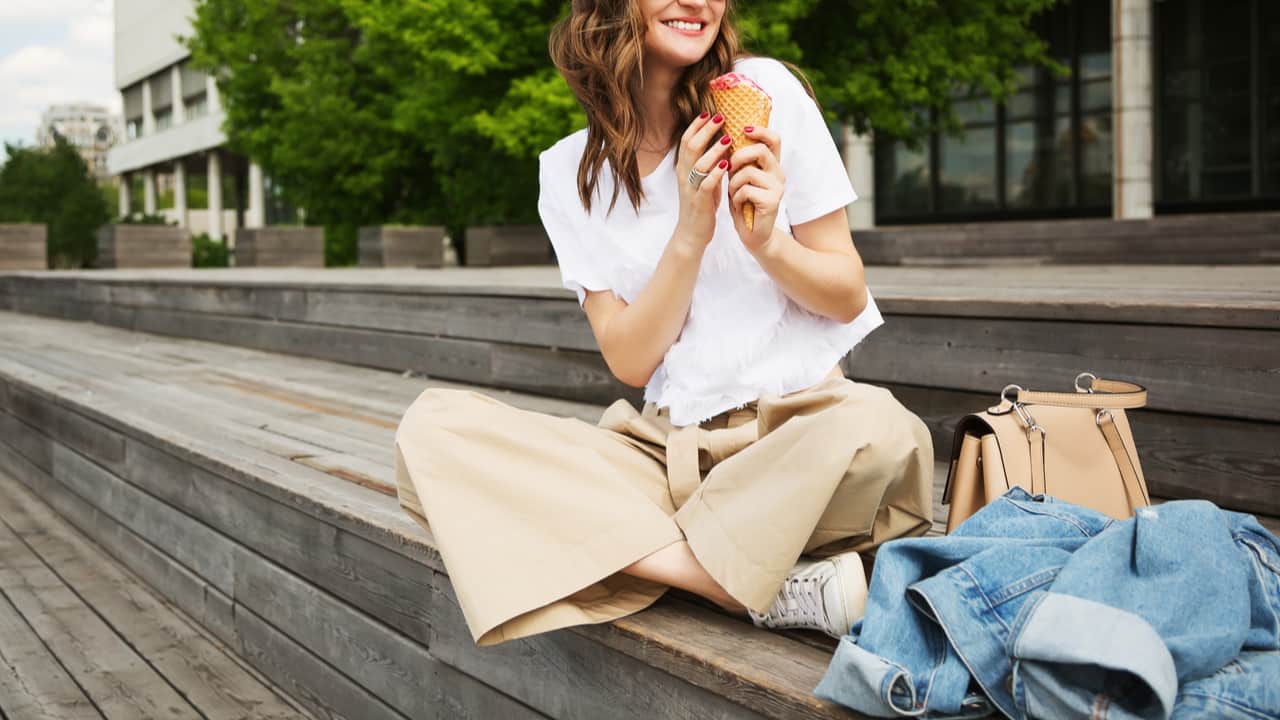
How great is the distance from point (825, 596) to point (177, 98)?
175 ft

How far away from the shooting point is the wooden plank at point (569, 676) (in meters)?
1.92

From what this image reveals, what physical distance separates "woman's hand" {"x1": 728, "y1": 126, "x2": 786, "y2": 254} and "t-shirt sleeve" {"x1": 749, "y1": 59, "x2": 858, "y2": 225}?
0.23 meters

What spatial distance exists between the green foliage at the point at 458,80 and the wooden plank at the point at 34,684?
19.8ft

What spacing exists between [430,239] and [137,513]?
10740 millimetres

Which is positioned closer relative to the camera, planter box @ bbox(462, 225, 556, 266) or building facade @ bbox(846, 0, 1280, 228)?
planter box @ bbox(462, 225, 556, 266)

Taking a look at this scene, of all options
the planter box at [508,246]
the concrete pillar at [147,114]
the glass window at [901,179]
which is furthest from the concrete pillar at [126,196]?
the planter box at [508,246]

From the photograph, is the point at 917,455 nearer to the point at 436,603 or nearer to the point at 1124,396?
the point at 1124,396

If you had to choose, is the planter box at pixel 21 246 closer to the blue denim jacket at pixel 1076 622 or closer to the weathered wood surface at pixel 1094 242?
the weathered wood surface at pixel 1094 242

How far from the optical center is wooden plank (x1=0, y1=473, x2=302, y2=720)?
324 centimetres

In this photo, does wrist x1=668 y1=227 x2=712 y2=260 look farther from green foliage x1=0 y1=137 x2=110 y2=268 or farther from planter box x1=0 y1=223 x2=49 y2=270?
green foliage x1=0 y1=137 x2=110 y2=268

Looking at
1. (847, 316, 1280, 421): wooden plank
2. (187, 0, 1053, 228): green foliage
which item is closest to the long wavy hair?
(847, 316, 1280, 421): wooden plank

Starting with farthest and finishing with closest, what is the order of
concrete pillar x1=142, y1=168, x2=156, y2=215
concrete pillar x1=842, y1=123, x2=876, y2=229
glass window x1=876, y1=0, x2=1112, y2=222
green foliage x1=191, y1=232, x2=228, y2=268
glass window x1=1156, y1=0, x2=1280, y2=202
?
1. concrete pillar x1=142, y1=168, x2=156, y2=215
2. green foliage x1=191, y1=232, x2=228, y2=268
3. concrete pillar x1=842, y1=123, x2=876, y2=229
4. glass window x1=876, y1=0, x2=1112, y2=222
5. glass window x1=1156, y1=0, x2=1280, y2=202

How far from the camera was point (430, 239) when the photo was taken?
584 inches

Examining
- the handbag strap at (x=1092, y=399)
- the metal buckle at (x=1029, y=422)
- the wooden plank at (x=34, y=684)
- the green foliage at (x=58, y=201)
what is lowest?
the wooden plank at (x=34, y=684)
